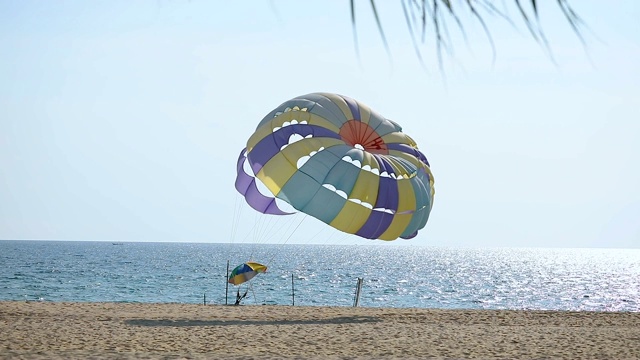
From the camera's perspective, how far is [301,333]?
1359 centimetres

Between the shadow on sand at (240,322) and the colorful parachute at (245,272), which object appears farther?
the colorful parachute at (245,272)

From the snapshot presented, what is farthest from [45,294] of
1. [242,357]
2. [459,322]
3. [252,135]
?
[242,357]

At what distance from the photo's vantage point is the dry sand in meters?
11.4

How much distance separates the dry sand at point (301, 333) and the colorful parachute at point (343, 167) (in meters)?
2.17

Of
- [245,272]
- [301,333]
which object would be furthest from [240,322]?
[245,272]

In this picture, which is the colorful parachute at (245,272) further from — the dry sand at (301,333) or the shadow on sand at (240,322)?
the shadow on sand at (240,322)

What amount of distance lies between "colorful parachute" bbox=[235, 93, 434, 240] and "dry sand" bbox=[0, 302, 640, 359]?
2.17 meters

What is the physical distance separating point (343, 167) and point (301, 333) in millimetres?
4278

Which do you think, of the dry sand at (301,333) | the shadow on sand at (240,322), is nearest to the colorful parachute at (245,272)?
the dry sand at (301,333)

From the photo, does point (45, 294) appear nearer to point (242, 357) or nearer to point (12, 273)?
point (12, 273)

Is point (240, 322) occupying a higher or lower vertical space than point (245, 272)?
lower

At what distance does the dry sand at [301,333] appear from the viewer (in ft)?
37.3

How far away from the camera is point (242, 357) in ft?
35.2

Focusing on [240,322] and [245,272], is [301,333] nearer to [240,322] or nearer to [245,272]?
[240,322]
